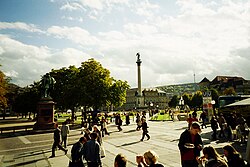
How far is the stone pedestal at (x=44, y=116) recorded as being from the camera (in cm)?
2777

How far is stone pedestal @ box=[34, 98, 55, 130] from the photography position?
27766 mm

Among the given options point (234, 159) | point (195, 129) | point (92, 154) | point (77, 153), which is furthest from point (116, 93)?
point (234, 159)

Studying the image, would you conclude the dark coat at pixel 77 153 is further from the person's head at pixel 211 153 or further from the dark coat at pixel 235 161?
the dark coat at pixel 235 161

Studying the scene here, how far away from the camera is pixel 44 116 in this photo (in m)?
28.1

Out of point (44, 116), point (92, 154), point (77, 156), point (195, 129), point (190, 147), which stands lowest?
point (77, 156)

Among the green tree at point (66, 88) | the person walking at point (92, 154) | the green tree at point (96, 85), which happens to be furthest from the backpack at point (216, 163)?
the green tree at point (66, 88)

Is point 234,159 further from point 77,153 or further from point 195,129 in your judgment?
point 77,153

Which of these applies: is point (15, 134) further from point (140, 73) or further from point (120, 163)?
point (140, 73)

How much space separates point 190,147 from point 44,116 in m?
24.8

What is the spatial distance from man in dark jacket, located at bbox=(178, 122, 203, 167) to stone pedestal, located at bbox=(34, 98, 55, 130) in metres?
24.4

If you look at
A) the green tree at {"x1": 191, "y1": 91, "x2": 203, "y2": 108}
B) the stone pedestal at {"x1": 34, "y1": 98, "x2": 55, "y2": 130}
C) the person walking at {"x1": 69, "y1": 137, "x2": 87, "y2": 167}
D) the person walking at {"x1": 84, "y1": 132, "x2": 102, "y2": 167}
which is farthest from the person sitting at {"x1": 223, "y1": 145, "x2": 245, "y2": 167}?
the green tree at {"x1": 191, "y1": 91, "x2": 203, "y2": 108}

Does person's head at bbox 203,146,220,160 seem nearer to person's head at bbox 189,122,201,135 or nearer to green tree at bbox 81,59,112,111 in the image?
person's head at bbox 189,122,201,135

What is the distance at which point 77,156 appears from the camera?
283 inches

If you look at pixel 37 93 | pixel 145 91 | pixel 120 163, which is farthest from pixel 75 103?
pixel 145 91
